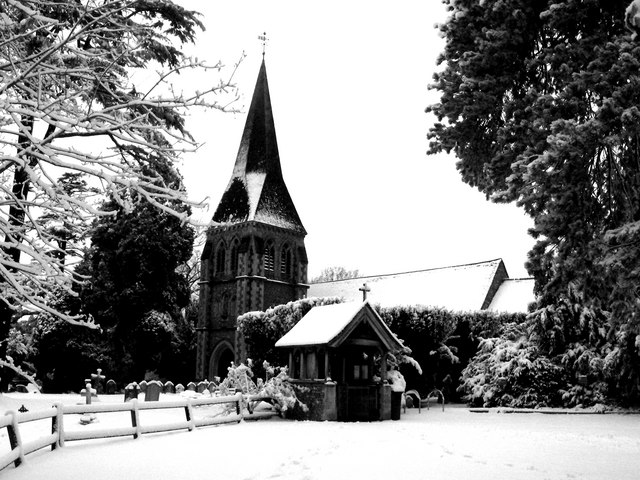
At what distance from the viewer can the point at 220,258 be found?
157ft

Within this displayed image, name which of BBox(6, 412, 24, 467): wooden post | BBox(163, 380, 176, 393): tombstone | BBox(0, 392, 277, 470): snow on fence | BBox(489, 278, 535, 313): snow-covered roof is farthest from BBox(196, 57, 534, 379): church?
BBox(6, 412, 24, 467): wooden post

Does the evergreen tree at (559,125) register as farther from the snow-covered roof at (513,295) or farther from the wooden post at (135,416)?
the snow-covered roof at (513,295)

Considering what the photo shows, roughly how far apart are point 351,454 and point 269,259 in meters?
36.4

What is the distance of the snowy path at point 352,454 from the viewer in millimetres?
8227

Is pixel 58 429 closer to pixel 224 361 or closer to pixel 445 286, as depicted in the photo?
pixel 445 286

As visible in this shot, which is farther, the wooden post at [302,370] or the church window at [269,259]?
the church window at [269,259]

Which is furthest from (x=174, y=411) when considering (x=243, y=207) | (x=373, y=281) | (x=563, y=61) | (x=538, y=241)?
(x=243, y=207)

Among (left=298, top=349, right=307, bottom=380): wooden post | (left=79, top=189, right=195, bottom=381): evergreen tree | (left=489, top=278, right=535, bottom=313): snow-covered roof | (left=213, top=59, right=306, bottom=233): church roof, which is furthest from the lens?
(left=213, top=59, right=306, bottom=233): church roof

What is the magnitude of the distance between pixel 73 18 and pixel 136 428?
7794mm

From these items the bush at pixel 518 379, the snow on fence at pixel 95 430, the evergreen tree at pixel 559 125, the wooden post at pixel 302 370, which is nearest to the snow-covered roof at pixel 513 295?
the bush at pixel 518 379

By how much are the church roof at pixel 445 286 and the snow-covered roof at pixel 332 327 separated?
1648cm

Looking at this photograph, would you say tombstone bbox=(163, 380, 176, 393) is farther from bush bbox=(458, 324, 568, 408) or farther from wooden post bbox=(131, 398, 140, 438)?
wooden post bbox=(131, 398, 140, 438)

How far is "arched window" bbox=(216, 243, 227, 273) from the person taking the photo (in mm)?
47438

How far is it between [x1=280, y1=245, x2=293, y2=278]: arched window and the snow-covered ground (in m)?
31.9
